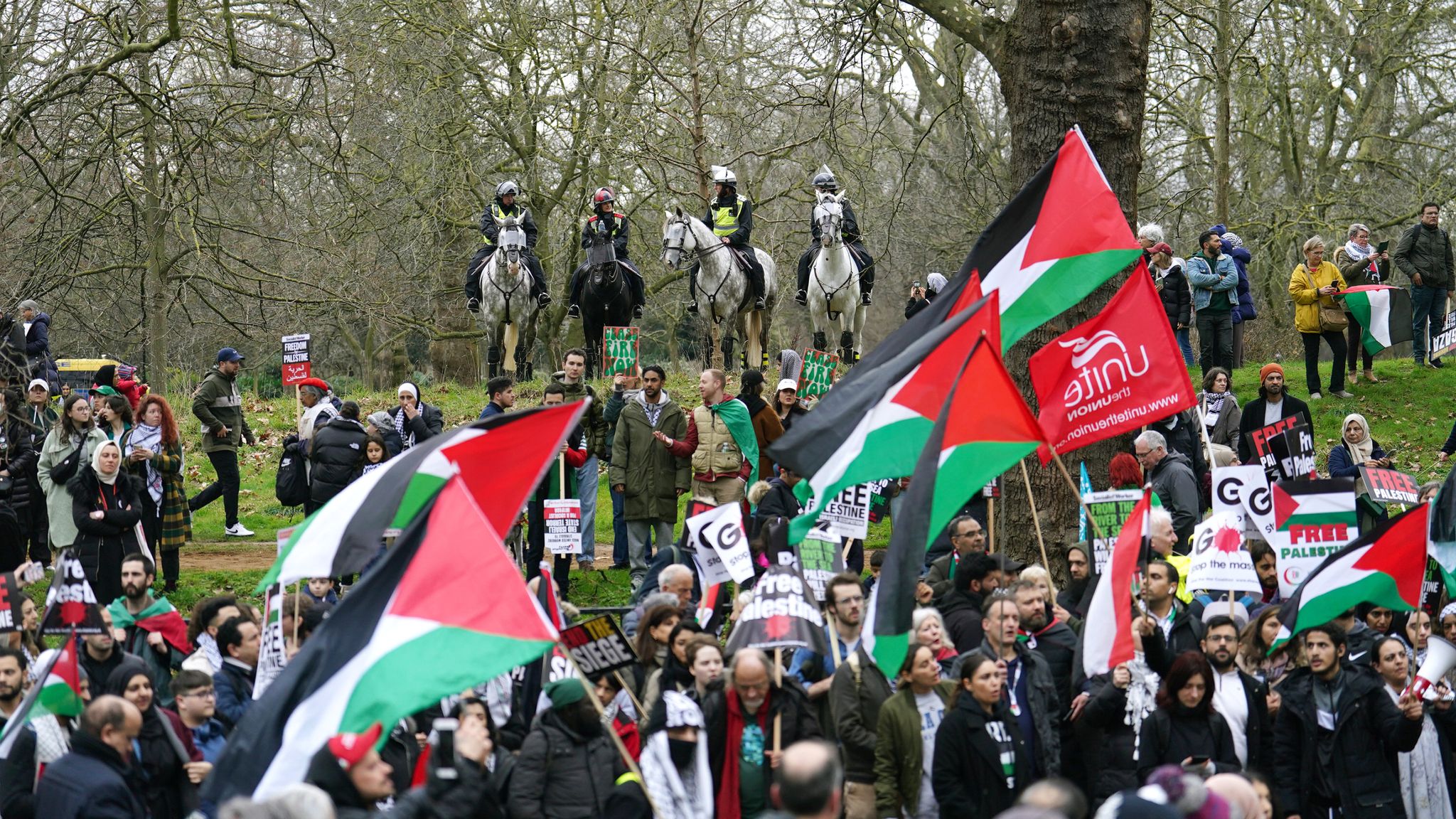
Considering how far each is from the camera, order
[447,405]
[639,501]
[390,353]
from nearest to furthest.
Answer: [639,501] < [447,405] < [390,353]

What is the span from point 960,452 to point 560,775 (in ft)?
8.26

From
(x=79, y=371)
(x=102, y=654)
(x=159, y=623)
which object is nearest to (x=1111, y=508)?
(x=159, y=623)

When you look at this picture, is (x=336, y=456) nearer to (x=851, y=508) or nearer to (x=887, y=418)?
(x=851, y=508)

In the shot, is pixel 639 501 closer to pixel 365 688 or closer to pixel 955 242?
pixel 365 688

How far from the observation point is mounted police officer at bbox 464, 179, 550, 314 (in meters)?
23.0

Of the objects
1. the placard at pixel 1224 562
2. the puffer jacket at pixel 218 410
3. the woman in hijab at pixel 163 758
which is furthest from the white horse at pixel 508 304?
the woman in hijab at pixel 163 758

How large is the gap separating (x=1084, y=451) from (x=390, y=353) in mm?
27794

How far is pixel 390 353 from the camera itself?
39.7 metres

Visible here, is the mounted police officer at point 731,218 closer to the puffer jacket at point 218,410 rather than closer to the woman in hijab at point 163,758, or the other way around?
the puffer jacket at point 218,410

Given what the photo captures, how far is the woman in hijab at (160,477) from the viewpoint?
15.2 metres

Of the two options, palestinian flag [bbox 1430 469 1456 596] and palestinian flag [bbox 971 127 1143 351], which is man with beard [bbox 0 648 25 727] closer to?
palestinian flag [bbox 971 127 1143 351]

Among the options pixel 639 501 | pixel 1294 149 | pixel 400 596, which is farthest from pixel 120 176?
pixel 1294 149

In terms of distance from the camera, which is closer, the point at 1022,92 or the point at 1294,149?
the point at 1022,92

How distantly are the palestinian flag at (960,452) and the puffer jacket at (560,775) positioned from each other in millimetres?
1360
